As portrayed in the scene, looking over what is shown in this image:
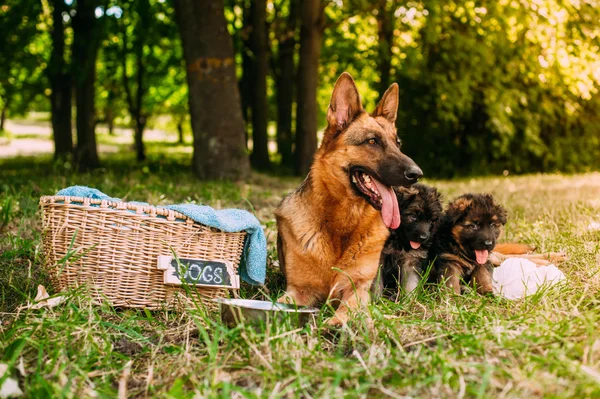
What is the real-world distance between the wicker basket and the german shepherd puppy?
66 centimetres

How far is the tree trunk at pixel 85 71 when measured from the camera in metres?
11.6

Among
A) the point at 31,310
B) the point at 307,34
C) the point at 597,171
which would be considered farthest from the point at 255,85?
the point at 31,310

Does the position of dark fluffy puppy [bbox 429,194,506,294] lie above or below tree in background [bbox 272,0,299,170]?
below

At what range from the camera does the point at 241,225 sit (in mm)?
3592

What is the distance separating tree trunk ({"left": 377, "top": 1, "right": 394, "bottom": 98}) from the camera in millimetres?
12083

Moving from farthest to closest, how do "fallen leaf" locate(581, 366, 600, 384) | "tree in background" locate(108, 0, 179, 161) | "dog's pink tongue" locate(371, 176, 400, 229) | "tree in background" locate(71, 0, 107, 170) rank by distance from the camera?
"tree in background" locate(108, 0, 179, 161)
"tree in background" locate(71, 0, 107, 170)
"dog's pink tongue" locate(371, 176, 400, 229)
"fallen leaf" locate(581, 366, 600, 384)

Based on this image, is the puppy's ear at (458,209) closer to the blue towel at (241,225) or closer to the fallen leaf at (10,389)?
the blue towel at (241,225)

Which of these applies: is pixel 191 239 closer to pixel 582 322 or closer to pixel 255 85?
pixel 582 322

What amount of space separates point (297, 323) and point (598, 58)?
12759mm

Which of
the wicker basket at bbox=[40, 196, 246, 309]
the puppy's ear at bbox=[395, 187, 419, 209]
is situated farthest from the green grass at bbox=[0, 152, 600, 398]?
the puppy's ear at bbox=[395, 187, 419, 209]

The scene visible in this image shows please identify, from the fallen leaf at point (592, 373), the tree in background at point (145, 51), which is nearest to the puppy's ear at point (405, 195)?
the fallen leaf at point (592, 373)

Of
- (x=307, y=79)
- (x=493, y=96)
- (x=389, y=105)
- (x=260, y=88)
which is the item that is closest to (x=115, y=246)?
(x=389, y=105)

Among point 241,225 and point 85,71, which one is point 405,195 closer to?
point 241,225

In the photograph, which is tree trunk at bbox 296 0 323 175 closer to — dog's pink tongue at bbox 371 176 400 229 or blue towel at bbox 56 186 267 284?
blue towel at bbox 56 186 267 284
